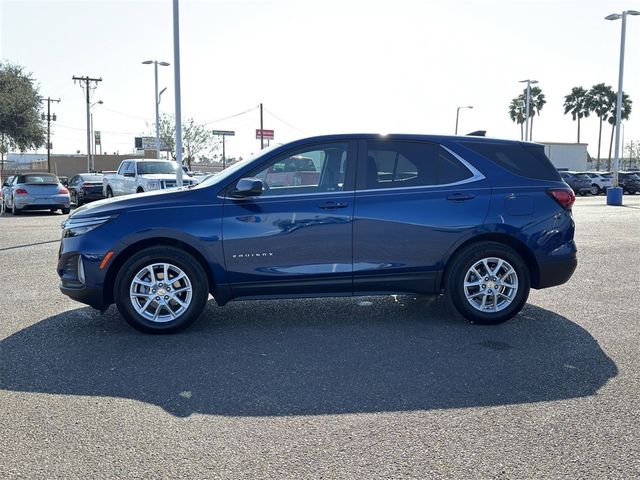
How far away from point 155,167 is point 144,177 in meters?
1.11

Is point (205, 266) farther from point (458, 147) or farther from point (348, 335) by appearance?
point (458, 147)

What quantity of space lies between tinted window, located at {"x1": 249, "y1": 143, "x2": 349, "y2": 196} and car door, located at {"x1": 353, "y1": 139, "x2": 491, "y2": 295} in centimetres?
21

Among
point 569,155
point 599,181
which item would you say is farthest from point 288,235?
point 569,155

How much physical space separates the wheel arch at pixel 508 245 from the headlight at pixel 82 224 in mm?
3177

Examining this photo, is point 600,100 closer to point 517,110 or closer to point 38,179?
point 517,110

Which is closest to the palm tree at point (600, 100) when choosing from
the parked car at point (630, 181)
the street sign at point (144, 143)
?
the parked car at point (630, 181)

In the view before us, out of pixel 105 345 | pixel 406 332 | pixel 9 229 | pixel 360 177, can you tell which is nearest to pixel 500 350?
pixel 406 332

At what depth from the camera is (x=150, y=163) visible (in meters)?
21.2

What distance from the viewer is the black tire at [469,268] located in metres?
5.92

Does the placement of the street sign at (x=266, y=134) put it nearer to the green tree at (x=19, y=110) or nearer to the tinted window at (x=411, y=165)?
the green tree at (x=19, y=110)

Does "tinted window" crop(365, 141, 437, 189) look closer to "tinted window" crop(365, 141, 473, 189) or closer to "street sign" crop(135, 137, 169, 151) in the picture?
"tinted window" crop(365, 141, 473, 189)

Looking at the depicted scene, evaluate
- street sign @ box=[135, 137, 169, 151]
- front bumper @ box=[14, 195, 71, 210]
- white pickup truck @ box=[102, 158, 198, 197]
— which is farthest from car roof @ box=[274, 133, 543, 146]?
street sign @ box=[135, 137, 169, 151]

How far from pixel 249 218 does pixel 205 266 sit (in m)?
0.61

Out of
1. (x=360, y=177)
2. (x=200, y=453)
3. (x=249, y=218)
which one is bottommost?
(x=200, y=453)
